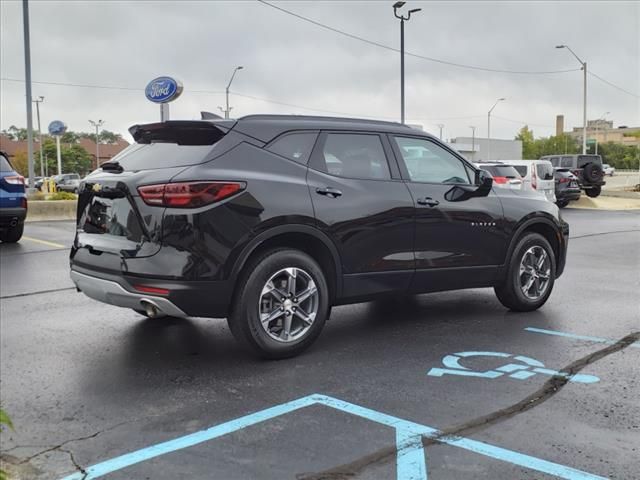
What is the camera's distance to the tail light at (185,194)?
425 centimetres

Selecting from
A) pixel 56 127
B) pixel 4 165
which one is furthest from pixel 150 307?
pixel 56 127

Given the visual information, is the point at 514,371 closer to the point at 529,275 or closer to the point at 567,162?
the point at 529,275

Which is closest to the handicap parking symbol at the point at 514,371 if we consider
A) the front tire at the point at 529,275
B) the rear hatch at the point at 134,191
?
the front tire at the point at 529,275

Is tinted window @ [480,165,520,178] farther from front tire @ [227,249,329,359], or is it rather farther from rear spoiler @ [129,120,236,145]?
rear spoiler @ [129,120,236,145]

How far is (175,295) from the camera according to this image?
423 cm

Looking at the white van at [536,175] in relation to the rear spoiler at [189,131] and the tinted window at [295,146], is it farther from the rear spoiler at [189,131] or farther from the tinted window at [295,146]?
the rear spoiler at [189,131]

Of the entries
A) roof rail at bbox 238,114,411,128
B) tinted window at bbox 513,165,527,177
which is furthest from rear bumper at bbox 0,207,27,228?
tinted window at bbox 513,165,527,177

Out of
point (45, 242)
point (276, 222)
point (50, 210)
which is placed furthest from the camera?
point (50, 210)

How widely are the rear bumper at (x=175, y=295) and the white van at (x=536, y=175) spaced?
17.1 meters

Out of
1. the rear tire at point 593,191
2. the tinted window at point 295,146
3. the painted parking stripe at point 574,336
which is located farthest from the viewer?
the rear tire at point 593,191

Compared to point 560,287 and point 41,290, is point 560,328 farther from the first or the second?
point 41,290

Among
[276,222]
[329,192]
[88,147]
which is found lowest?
[276,222]

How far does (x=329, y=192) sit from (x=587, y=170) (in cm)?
2662

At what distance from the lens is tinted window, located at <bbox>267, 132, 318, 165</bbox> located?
4781 millimetres
